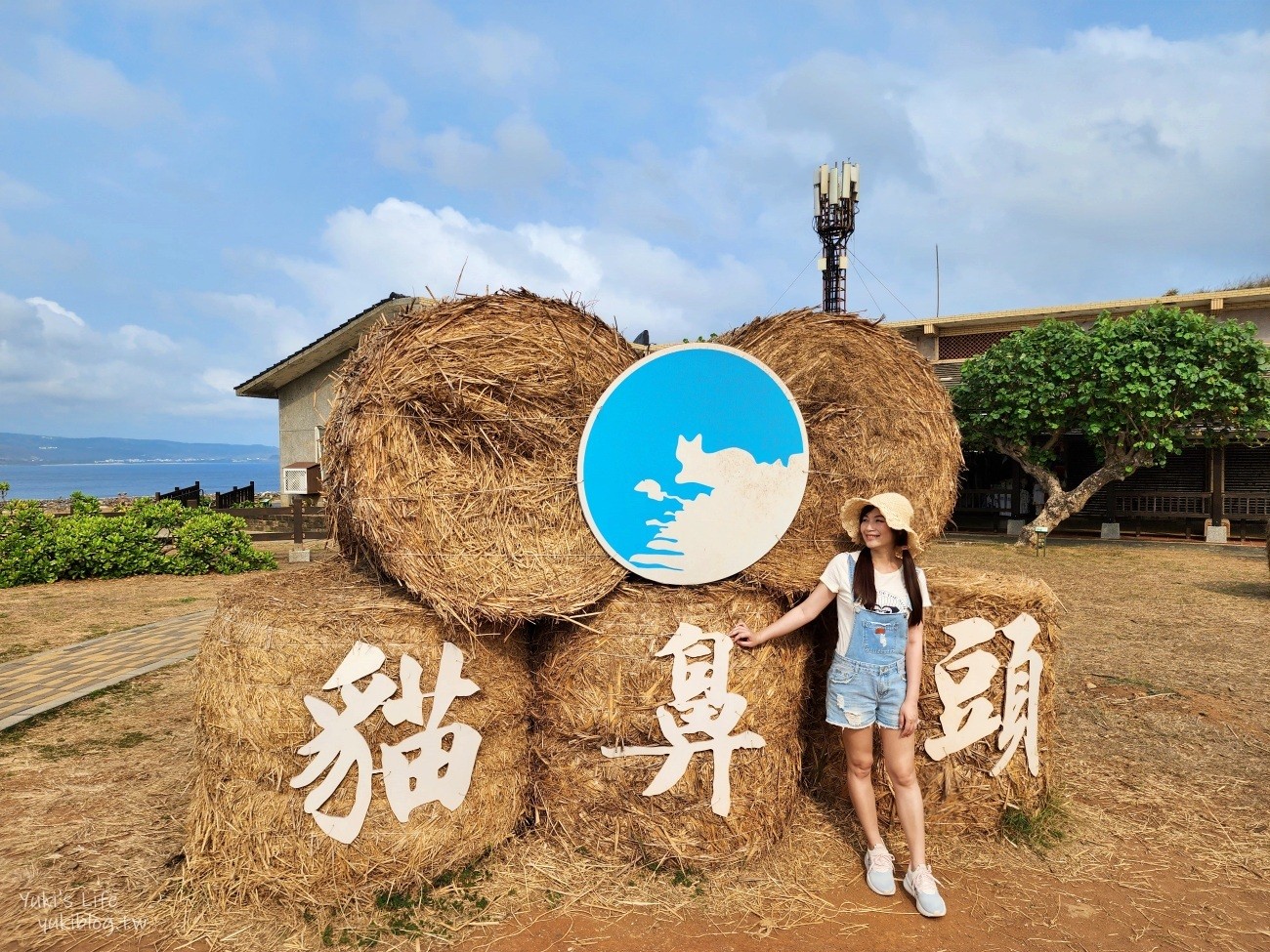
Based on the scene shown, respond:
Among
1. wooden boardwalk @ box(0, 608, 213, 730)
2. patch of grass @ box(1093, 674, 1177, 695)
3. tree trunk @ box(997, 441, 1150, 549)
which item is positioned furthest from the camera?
tree trunk @ box(997, 441, 1150, 549)

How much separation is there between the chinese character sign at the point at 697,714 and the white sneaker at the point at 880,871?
0.66m

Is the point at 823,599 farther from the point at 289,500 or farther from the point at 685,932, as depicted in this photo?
the point at 289,500

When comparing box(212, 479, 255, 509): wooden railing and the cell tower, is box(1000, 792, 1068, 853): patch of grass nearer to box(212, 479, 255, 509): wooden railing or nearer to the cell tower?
box(212, 479, 255, 509): wooden railing

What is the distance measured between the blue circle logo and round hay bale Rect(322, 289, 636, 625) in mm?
131

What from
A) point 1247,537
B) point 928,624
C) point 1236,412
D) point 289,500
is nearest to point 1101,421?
point 1236,412

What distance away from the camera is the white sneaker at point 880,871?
10.2 feet

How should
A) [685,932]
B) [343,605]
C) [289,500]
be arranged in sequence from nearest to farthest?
[685,932], [343,605], [289,500]

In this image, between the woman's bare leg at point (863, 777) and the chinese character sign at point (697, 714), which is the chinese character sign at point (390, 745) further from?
the woman's bare leg at point (863, 777)

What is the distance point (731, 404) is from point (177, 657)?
572cm

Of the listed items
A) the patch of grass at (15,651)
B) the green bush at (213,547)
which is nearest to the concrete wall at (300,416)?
the green bush at (213,547)

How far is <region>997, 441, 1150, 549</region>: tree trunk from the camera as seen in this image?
13.9 m

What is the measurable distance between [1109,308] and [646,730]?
17718 millimetres

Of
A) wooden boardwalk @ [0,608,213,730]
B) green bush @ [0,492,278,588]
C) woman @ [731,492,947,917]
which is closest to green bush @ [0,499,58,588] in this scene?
green bush @ [0,492,278,588]

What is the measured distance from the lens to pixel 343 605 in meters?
3.04
